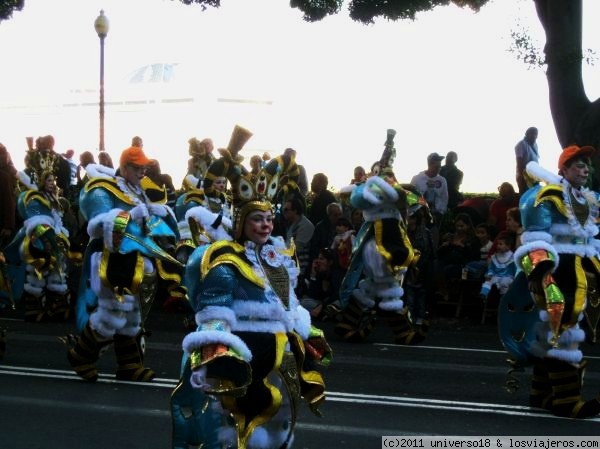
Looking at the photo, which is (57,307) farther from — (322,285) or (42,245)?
(322,285)

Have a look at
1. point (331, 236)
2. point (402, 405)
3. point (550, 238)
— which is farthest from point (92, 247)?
point (331, 236)

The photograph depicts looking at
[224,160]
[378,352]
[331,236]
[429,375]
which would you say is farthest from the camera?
[331,236]

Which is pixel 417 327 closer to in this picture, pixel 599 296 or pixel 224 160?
pixel 599 296

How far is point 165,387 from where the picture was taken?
11.0m

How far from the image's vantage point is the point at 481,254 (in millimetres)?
16047

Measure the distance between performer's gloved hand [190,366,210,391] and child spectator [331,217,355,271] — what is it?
9745 millimetres

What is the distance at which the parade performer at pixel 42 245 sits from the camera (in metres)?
15.9

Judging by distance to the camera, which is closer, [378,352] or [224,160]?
[224,160]

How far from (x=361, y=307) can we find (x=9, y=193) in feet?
14.7

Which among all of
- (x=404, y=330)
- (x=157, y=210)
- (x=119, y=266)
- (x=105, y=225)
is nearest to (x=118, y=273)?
(x=119, y=266)

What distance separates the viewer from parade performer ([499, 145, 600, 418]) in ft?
31.0

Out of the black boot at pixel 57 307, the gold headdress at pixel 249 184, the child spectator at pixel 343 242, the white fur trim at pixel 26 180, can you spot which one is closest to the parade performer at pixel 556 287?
the gold headdress at pixel 249 184

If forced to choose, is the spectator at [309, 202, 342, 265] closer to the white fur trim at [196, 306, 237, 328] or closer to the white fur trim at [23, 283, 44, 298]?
the white fur trim at [23, 283, 44, 298]

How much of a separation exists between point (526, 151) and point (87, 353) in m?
8.03
